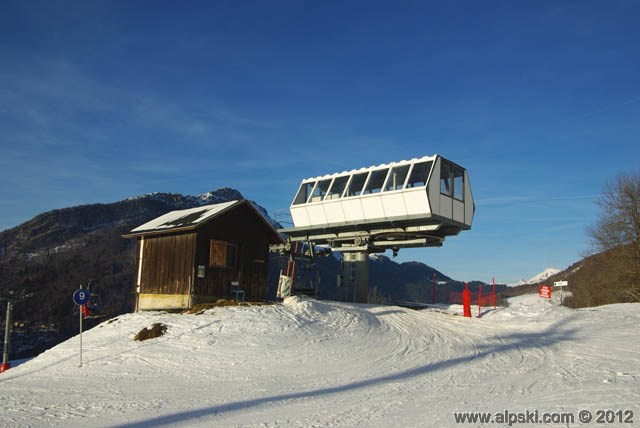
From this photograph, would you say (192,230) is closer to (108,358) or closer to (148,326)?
(148,326)

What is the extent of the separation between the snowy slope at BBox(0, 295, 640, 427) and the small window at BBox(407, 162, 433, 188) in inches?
285

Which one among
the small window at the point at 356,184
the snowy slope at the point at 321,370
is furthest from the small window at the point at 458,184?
the snowy slope at the point at 321,370

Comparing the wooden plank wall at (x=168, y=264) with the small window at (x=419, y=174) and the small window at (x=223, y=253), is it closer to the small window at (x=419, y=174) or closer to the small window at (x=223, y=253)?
the small window at (x=223, y=253)

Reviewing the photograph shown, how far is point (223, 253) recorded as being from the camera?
1048 inches

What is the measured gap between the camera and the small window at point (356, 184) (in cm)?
2969

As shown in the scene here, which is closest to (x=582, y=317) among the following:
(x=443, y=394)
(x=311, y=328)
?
(x=311, y=328)

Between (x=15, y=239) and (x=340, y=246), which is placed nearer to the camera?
(x=340, y=246)

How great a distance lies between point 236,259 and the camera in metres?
25.3

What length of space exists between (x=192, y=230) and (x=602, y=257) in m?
34.5

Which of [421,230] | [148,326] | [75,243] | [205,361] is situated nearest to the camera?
[205,361]

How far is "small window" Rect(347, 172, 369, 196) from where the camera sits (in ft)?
97.4

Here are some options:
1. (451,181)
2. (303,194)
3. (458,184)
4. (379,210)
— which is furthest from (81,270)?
(451,181)

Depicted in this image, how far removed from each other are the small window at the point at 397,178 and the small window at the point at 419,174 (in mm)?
484

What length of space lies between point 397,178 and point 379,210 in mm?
2027
